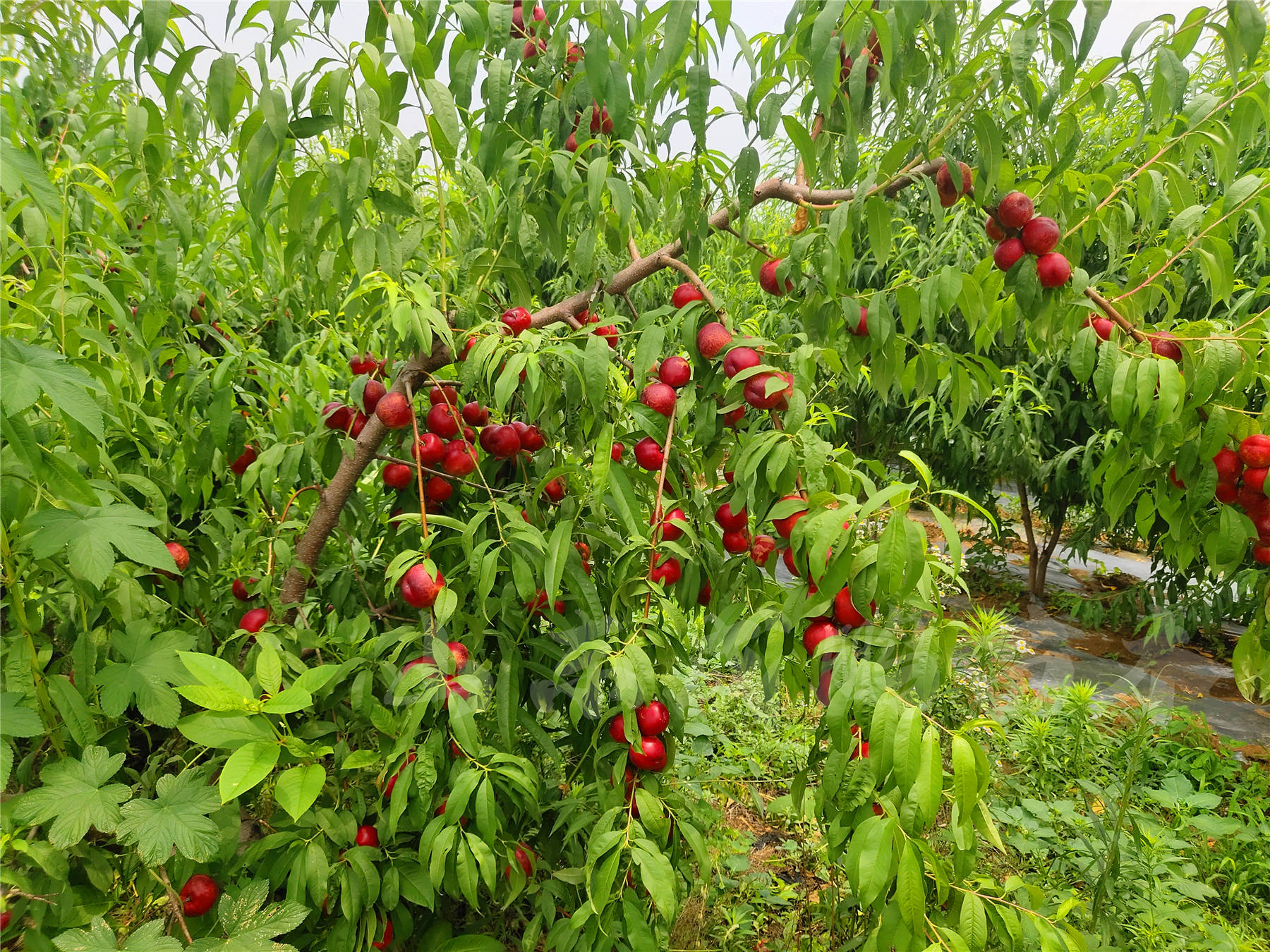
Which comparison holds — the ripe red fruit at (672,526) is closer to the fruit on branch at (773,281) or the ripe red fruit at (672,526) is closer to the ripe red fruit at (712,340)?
the ripe red fruit at (712,340)

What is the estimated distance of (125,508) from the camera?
907 millimetres

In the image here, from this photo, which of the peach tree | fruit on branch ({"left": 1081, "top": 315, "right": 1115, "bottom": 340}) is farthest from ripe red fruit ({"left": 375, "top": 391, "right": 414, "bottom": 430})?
fruit on branch ({"left": 1081, "top": 315, "right": 1115, "bottom": 340})

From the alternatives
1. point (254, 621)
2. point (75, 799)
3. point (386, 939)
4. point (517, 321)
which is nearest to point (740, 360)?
point (517, 321)

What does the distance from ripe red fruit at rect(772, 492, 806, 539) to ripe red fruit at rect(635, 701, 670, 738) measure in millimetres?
297

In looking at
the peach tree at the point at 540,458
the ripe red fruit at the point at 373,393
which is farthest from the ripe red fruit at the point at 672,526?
the ripe red fruit at the point at 373,393

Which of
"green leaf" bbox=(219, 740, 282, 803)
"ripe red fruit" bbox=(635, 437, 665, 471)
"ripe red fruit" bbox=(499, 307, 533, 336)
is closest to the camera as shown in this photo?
"green leaf" bbox=(219, 740, 282, 803)

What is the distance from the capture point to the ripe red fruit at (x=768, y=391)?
37.3 inches

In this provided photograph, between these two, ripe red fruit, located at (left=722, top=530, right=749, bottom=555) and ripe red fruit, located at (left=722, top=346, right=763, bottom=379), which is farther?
ripe red fruit, located at (left=722, top=530, right=749, bottom=555)

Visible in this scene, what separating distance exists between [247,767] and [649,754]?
1.68 ft

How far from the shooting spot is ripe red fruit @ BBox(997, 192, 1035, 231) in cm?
105

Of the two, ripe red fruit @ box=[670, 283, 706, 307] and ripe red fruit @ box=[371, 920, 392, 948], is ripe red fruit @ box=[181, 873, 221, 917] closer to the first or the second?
ripe red fruit @ box=[371, 920, 392, 948]

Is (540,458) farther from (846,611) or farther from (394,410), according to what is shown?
(846,611)

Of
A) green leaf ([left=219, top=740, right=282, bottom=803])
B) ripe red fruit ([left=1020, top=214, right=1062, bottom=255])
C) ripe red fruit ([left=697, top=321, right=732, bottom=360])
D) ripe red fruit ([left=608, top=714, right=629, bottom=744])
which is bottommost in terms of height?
green leaf ([left=219, top=740, right=282, bottom=803])

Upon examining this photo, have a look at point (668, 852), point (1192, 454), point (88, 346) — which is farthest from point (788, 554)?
point (88, 346)
